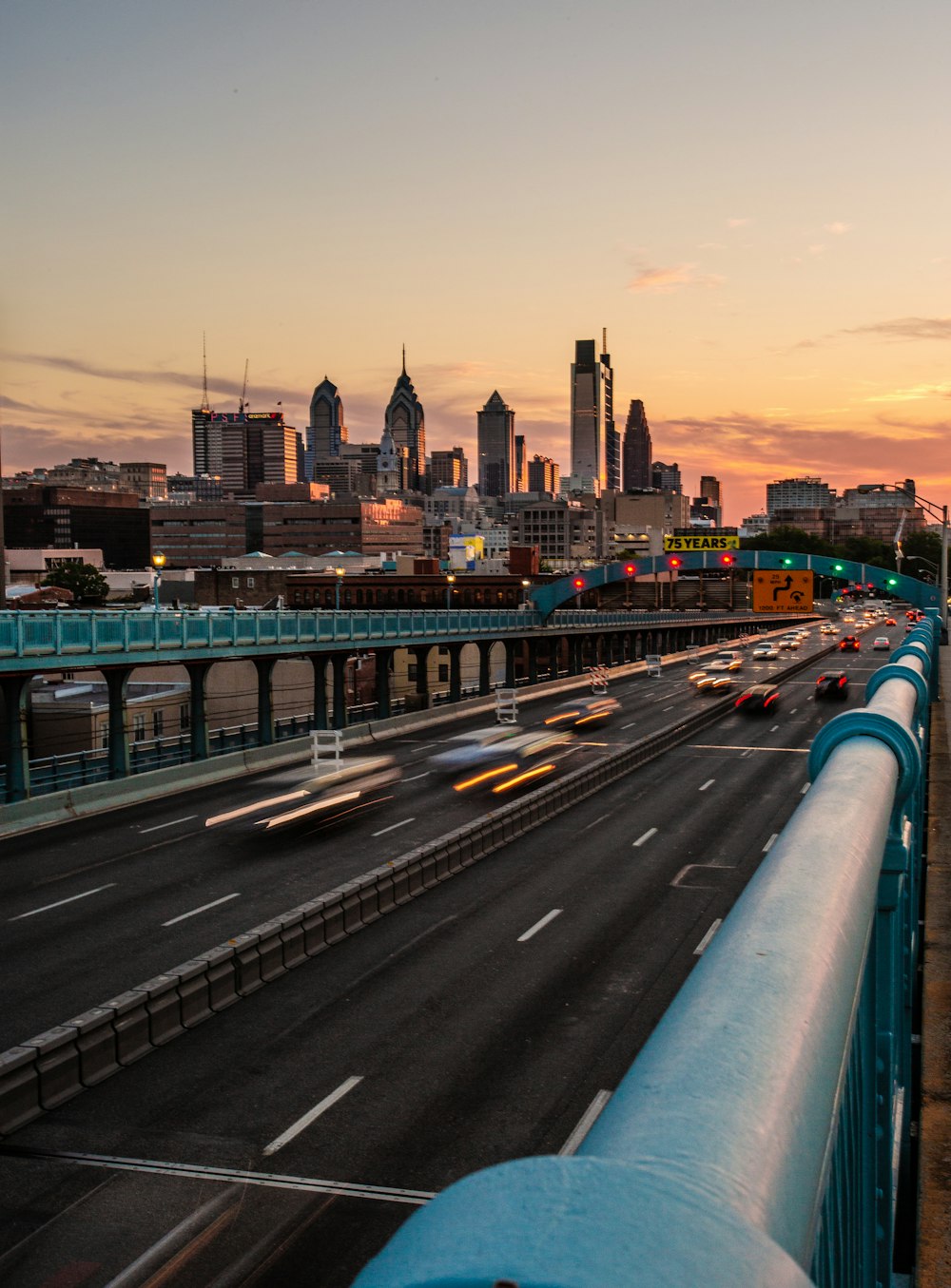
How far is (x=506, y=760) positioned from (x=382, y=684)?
18681mm

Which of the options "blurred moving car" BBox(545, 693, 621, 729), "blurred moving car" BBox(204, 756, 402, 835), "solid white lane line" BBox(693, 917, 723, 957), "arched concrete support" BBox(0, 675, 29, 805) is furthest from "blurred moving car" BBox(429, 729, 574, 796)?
"solid white lane line" BBox(693, 917, 723, 957)

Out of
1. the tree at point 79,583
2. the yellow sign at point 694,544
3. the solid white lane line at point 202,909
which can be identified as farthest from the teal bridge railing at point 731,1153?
the tree at point 79,583

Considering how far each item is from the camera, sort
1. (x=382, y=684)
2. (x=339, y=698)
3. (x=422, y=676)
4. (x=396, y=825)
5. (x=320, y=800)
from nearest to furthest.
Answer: (x=396, y=825) < (x=320, y=800) < (x=339, y=698) < (x=382, y=684) < (x=422, y=676)

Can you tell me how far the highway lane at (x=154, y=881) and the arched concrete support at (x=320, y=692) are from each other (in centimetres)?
1165

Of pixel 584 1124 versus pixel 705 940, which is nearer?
pixel 584 1124

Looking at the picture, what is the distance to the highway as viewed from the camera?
1321 centimetres

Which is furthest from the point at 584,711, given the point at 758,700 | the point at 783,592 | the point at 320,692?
the point at 320,692

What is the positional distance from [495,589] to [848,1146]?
570ft

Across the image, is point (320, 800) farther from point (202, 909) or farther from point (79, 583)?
point (79, 583)

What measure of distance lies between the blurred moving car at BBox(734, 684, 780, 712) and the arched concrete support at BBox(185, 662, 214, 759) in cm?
3635

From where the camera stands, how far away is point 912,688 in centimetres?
1193

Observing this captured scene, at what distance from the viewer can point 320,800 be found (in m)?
41.6

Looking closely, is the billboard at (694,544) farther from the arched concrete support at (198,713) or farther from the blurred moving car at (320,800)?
the arched concrete support at (198,713)

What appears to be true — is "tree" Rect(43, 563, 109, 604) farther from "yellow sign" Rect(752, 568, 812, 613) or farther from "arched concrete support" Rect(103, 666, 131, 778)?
"arched concrete support" Rect(103, 666, 131, 778)
